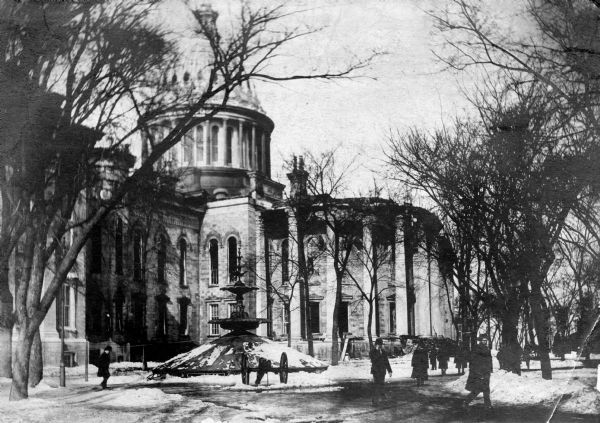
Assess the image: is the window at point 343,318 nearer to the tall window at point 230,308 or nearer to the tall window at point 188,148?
the tall window at point 230,308

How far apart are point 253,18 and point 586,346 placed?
19.5ft

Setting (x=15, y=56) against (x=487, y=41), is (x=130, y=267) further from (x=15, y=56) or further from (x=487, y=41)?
(x=487, y=41)

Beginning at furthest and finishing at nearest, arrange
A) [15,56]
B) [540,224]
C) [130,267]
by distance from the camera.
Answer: [130,267] < [540,224] < [15,56]

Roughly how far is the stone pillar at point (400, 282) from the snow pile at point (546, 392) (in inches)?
191

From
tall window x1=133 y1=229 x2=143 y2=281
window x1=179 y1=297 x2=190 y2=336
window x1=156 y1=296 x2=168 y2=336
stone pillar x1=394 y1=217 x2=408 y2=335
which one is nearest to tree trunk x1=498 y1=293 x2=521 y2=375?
stone pillar x1=394 y1=217 x2=408 y2=335

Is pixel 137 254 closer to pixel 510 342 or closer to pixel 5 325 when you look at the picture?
pixel 5 325

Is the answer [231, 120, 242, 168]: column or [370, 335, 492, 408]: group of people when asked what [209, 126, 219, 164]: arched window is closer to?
[231, 120, 242, 168]: column

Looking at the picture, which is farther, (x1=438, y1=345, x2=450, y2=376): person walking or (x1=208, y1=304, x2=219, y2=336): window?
(x1=438, y1=345, x2=450, y2=376): person walking

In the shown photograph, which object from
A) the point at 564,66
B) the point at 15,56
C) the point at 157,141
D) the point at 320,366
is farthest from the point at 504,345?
the point at 15,56

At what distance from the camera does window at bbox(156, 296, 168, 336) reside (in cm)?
1084

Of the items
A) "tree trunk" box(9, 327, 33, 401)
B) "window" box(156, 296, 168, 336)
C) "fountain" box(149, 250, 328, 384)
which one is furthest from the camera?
"fountain" box(149, 250, 328, 384)

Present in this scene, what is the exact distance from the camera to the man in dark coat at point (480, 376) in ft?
31.2

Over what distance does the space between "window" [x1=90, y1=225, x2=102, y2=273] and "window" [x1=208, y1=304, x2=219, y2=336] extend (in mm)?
1976

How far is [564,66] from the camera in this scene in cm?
827
